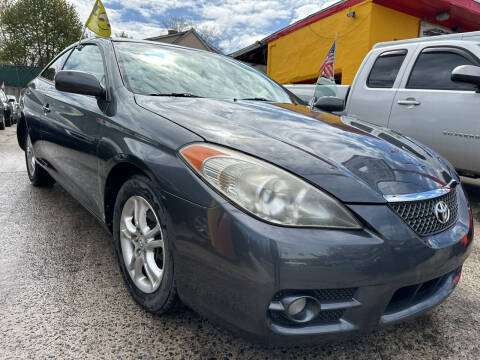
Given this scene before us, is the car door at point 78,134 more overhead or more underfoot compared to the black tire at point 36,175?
more overhead

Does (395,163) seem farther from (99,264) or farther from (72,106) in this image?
(72,106)

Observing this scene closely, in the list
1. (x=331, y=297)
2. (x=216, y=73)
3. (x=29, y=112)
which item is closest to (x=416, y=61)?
(x=216, y=73)

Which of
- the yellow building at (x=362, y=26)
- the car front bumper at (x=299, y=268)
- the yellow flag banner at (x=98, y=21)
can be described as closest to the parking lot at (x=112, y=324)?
the car front bumper at (x=299, y=268)

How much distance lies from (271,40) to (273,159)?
13.8 meters

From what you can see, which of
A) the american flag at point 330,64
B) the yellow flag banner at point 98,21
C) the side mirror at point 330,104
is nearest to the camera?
the side mirror at point 330,104

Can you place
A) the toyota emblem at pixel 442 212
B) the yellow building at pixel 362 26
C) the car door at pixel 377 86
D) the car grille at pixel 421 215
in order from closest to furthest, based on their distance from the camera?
the car grille at pixel 421 215 → the toyota emblem at pixel 442 212 → the car door at pixel 377 86 → the yellow building at pixel 362 26

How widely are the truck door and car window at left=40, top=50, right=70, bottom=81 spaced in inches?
128

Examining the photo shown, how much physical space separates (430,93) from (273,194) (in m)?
3.44

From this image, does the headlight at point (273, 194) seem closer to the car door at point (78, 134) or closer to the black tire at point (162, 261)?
the black tire at point (162, 261)

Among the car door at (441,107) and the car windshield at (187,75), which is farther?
A: the car door at (441,107)

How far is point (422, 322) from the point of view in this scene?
5.99 feet

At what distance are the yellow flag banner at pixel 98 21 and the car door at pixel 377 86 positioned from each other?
4.58 metres

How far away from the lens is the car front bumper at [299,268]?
119 centimetres

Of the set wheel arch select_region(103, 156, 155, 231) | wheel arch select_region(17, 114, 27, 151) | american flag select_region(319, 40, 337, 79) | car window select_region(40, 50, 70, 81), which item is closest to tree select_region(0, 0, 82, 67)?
american flag select_region(319, 40, 337, 79)
